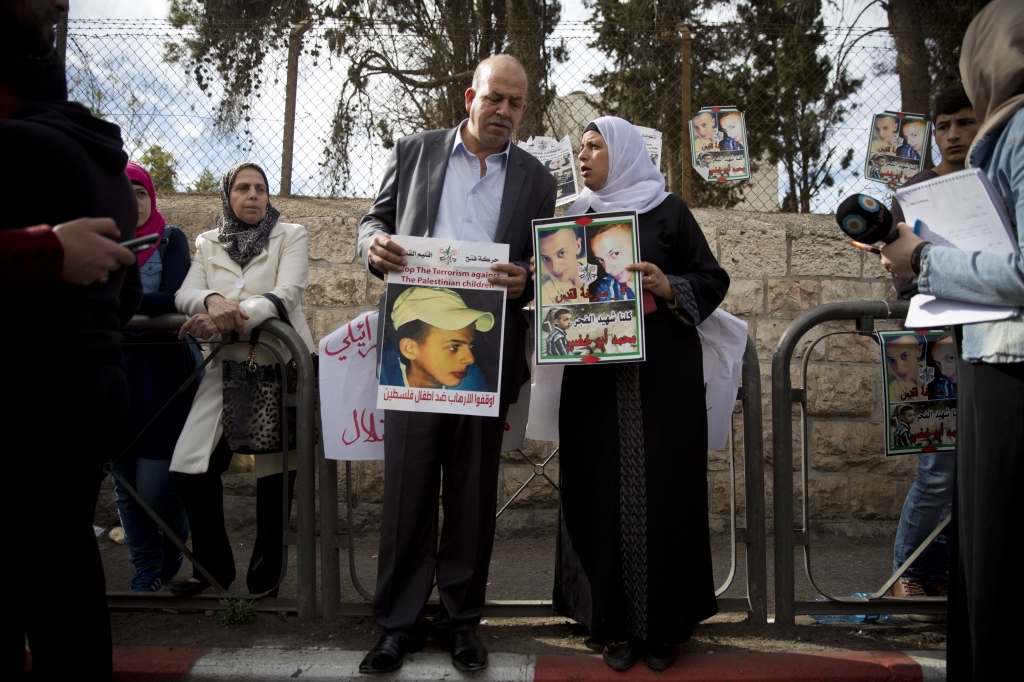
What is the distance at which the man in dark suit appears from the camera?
8.93ft

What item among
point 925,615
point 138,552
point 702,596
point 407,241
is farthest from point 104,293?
point 925,615

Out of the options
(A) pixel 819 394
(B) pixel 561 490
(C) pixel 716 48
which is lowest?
(B) pixel 561 490

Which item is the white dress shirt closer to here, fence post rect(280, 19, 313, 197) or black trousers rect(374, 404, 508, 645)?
black trousers rect(374, 404, 508, 645)

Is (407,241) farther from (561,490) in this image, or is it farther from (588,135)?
(561,490)

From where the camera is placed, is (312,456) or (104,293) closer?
(104,293)

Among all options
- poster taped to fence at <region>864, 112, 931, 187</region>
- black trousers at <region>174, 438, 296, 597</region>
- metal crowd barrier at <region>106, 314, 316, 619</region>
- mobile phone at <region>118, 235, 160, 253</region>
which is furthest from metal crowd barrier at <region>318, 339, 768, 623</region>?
poster taped to fence at <region>864, 112, 931, 187</region>

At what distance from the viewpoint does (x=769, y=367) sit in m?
4.92

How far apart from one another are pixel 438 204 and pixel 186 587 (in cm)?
200

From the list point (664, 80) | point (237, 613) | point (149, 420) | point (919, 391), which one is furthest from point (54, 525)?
point (664, 80)

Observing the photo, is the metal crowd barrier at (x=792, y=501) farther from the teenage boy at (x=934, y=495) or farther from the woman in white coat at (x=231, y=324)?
the woman in white coat at (x=231, y=324)

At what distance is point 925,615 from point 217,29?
558cm

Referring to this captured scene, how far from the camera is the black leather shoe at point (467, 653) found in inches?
104

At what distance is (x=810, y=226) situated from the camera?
509 centimetres

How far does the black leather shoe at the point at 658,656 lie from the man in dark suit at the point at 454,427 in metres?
0.61
